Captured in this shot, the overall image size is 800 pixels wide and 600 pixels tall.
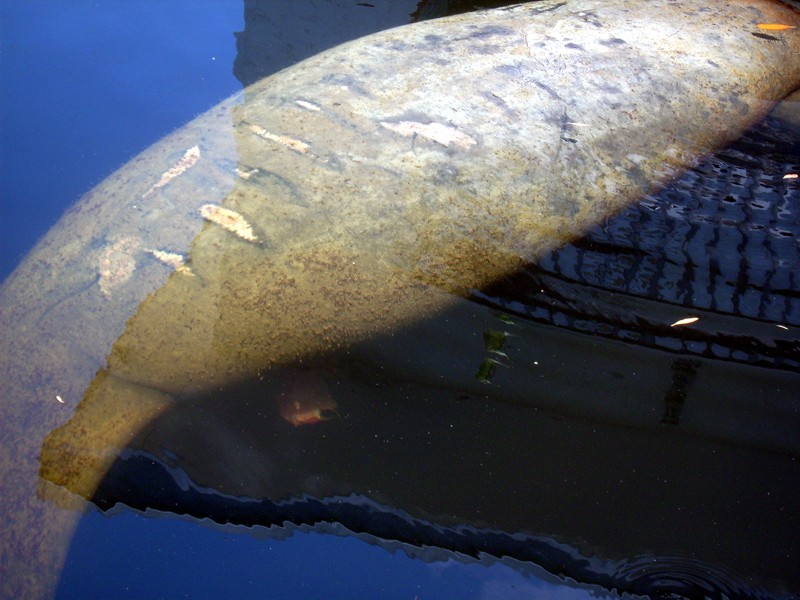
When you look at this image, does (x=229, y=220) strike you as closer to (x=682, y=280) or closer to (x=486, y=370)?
(x=486, y=370)

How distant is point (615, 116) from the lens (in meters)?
2.23

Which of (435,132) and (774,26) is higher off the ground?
(774,26)

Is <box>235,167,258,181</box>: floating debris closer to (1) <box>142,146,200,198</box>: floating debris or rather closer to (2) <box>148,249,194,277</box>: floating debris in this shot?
(1) <box>142,146,200,198</box>: floating debris

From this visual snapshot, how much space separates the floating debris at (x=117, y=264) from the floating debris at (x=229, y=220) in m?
0.22

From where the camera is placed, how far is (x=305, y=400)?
6.05 feet

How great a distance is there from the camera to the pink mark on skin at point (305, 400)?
1819 mm

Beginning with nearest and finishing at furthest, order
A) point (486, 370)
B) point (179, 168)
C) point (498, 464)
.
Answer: point (498, 464) < point (486, 370) < point (179, 168)

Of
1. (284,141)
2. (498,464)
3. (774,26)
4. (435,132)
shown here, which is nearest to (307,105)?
(284,141)

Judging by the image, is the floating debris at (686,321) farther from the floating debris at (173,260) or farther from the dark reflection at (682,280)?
the floating debris at (173,260)

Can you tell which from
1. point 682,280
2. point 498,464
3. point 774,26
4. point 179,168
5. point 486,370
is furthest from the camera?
point 774,26

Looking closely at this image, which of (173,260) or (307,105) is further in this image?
(307,105)

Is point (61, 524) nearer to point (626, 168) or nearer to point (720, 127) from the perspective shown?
point (626, 168)

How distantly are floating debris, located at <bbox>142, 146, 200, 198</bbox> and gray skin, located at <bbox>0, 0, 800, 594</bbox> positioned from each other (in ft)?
0.05

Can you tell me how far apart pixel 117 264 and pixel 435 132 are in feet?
3.42
